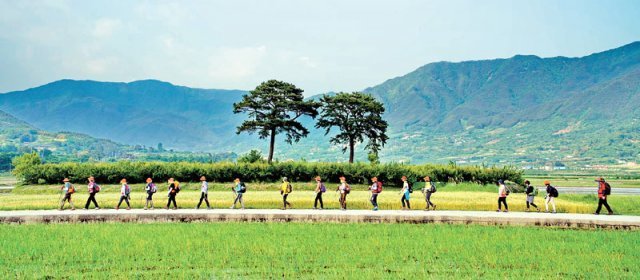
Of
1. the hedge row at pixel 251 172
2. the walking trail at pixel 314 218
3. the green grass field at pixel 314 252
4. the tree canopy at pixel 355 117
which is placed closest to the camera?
the green grass field at pixel 314 252

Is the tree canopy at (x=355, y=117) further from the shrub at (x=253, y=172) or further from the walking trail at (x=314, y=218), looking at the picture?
the walking trail at (x=314, y=218)

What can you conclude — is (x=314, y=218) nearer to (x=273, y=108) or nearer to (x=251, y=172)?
(x=251, y=172)

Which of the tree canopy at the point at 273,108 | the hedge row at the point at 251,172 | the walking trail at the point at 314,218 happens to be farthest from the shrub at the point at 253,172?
the walking trail at the point at 314,218

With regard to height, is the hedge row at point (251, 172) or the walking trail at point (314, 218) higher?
the hedge row at point (251, 172)

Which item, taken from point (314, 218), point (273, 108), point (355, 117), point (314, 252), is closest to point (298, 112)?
point (273, 108)

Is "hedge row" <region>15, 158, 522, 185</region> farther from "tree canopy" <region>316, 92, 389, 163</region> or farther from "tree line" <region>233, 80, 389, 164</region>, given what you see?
"tree canopy" <region>316, 92, 389, 163</region>

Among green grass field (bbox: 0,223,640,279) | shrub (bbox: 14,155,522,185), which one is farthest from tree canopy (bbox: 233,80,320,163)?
green grass field (bbox: 0,223,640,279)

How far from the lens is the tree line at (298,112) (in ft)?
213

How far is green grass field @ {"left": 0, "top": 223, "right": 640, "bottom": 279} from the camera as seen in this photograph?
1462 centimetres

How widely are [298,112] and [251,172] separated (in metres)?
15.0

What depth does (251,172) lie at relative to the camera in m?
53.9

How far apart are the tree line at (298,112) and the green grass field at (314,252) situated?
42.1 meters

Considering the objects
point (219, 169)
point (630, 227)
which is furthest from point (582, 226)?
point (219, 169)

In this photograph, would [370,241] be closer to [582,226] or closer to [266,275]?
[266,275]
